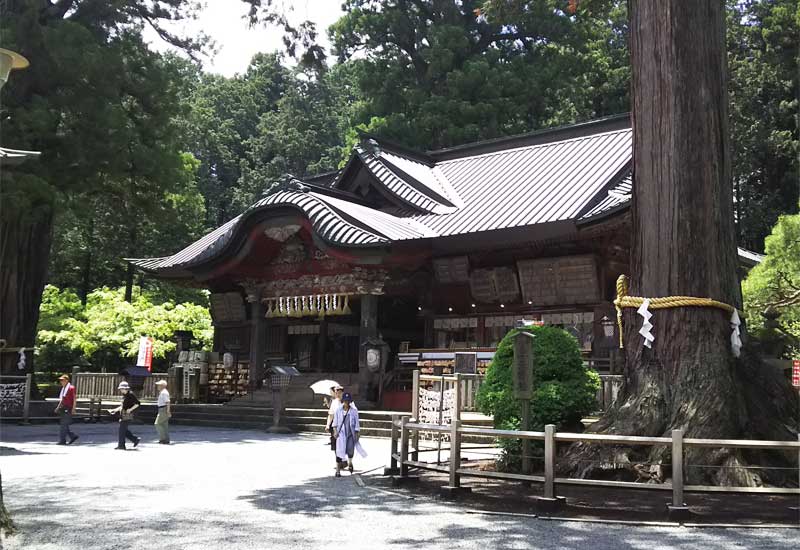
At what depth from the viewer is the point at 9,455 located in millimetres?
13570

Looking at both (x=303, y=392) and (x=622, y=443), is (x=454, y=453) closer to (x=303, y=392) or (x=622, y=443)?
(x=622, y=443)

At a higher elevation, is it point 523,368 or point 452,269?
point 452,269

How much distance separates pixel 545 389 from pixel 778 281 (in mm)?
8422

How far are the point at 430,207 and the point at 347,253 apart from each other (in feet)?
13.5

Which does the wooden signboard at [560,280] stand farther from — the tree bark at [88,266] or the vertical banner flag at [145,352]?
the tree bark at [88,266]

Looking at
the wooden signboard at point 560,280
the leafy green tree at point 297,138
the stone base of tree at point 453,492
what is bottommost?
the stone base of tree at point 453,492

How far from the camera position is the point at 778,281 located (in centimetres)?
1694

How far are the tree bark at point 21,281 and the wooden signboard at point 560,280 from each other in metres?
14.2

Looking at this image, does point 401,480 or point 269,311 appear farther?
→ point 269,311

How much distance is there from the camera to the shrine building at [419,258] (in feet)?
66.5

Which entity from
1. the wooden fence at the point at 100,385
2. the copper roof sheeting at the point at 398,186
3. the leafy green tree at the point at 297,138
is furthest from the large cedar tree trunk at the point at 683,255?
the leafy green tree at the point at 297,138

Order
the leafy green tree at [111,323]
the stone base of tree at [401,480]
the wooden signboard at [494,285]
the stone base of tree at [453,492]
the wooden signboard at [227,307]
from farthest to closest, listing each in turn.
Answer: the leafy green tree at [111,323] → the wooden signboard at [227,307] → the wooden signboard at [494,285] → the stone base of tree at [401,480] → the stone base of tree at [453,492]

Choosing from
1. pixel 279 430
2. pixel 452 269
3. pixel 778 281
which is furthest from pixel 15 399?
pixel 778 281

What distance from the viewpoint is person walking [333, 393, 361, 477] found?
458 inches
